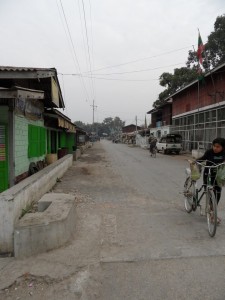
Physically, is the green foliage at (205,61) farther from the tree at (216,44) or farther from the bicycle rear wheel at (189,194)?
the bicycle rear wheel at (189,194)

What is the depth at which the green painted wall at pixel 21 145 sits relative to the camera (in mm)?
8875

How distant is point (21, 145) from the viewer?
30.8 feet

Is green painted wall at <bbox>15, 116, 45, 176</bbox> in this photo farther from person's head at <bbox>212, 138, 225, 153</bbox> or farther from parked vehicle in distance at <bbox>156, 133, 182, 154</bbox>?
parked vehicle in distance at <bbox>156, 133, 182, 154</bbox>

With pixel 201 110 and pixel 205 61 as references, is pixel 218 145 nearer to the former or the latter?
pixel 201 110

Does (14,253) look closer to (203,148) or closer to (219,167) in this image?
(219,167)

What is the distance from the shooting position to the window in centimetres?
1036

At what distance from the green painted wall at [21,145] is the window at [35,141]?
23cm

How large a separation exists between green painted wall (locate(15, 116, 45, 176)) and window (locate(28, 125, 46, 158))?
→ 234 millimetres

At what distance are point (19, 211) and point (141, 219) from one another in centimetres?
249

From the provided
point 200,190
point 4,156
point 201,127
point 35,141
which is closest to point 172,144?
point 201,127

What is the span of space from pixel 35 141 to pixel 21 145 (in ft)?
5.97

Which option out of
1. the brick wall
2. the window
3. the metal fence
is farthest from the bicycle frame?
the brick wall

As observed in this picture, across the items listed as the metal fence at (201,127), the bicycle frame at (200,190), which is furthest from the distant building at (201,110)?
the bicycle frame at (200,190)

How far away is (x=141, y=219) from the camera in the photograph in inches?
265
